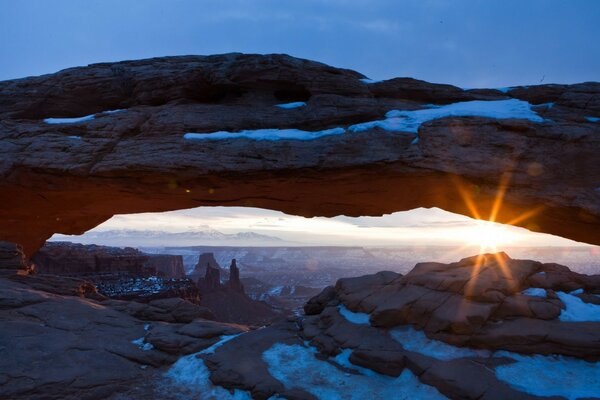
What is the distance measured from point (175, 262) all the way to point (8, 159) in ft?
340

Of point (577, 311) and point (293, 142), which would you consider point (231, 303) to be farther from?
point (577, 311)

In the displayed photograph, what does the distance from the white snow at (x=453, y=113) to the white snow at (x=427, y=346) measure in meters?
6.82

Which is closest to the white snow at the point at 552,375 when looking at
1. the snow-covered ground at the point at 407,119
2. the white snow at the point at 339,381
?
the white snow at the point at 339,381

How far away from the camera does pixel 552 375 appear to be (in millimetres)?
10234

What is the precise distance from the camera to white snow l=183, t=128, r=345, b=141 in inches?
551

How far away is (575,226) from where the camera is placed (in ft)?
42.4

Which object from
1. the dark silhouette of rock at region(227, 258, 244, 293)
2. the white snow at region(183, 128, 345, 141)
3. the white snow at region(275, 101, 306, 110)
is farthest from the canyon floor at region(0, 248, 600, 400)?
the dark silhouette of rock at region(227, 258, 244, 293)

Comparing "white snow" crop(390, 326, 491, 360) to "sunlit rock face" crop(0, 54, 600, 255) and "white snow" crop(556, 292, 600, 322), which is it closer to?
"white snow" crop(556, 292, 600, 322)

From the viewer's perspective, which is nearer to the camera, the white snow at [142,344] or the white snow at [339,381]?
the white snow at [339,381]

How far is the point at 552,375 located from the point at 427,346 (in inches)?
127

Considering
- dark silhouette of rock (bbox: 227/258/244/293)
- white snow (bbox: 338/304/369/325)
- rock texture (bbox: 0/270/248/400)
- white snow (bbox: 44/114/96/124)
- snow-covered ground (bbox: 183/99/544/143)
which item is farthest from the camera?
dark silhouette of rock (bbox: 227/258/244/293)

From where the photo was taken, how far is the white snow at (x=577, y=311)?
11922 millimetres

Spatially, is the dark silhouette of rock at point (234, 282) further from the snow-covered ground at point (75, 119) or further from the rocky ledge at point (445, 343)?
the rocky ledge at point (445, 343)

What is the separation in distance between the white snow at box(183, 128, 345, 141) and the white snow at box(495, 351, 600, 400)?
894 centimetres
